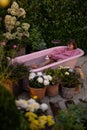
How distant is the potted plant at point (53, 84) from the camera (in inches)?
249

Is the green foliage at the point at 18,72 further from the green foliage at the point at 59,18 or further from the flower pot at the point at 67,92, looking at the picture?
the green foliage at the point at 59,18

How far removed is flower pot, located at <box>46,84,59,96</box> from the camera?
6.32 meters

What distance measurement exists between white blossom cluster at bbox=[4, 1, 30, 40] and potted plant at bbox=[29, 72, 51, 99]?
1.74 metres

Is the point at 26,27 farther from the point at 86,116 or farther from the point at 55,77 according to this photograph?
the point at 86,116

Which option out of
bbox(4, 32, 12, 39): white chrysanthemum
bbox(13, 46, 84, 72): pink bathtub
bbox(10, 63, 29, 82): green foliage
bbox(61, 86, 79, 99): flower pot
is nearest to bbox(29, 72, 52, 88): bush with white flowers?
bbox(10, 63, 29, 82): green foliage

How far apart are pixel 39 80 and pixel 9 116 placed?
2550 millimetres

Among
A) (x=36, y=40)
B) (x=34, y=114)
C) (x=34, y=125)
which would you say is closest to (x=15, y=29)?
(x=36, y=40)

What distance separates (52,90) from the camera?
637 centimetres

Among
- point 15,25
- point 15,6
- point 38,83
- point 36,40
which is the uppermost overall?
point 15,6

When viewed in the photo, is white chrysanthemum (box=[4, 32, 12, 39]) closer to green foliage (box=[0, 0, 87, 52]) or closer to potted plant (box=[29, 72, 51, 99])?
green foliage (box=[0, 0, 87, 52])

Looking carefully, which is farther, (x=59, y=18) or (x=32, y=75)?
(x=59, y=18)

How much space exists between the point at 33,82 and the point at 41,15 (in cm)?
278

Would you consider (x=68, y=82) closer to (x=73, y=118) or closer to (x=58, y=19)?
(x=73, y=118)

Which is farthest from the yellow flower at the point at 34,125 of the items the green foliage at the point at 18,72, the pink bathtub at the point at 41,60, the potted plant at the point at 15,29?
the potted plant at the point at 15,29
